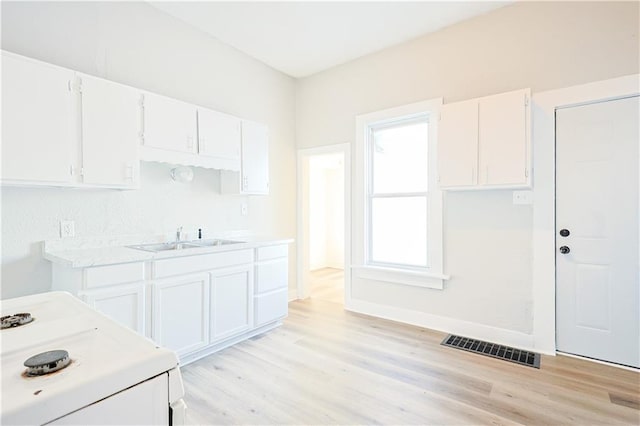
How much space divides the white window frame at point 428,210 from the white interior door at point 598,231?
103 cm

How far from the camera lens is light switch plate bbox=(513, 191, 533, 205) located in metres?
2.86

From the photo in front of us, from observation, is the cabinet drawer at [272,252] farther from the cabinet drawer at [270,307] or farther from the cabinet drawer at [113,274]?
the cabinet drawer at [113,274]

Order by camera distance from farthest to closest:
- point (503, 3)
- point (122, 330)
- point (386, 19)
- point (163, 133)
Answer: point (386, 19)
point (503, 3)
point (163, 133)
point (122, 330)

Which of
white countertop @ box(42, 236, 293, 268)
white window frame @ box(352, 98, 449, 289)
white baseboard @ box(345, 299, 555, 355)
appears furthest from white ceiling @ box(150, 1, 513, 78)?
white baseboard @ box(345, 299, 555, 355)

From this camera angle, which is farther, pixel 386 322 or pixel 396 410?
pixel 386 322

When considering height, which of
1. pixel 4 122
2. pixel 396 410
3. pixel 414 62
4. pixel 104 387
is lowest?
pixel 396 410

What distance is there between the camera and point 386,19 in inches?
126

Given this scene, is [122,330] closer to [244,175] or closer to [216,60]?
[244,175]

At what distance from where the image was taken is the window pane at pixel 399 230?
11.8 feet

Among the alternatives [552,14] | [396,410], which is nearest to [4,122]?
[396,410]

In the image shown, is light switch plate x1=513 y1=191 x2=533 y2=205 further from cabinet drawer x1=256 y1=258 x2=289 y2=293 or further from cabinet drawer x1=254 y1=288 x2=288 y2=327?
cabinet drawer x1=254 y1=288 x2=288 y2=327

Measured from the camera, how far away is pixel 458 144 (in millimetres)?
3023

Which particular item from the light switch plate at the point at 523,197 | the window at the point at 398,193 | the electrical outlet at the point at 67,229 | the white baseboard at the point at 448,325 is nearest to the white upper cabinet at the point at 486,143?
the light switch plate at the point at 523,197

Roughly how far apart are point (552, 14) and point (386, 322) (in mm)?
3277
